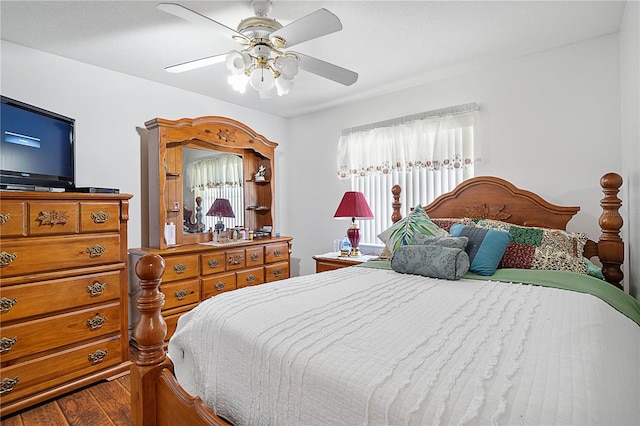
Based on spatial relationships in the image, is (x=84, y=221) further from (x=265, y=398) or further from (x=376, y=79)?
(x=376, y=79)

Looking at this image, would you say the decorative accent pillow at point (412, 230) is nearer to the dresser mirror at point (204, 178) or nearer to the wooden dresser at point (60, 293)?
the dresser mirror at point (204, 178)

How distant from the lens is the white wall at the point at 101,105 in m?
2.47

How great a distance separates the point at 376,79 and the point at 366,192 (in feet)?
3.98

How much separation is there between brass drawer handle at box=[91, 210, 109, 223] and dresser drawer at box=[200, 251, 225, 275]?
0.88 metres

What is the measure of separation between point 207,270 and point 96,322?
3.15ft

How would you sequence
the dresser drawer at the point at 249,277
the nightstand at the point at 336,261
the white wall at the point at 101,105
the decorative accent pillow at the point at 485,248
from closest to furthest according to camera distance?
1. the decorative accent pillow at the point at 485,248
2. the white wall at the point at 101,105
3. the nightstand at the point at 336,261
4. the dresser drawer at the point at 249,277

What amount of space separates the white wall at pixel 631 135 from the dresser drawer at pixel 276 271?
2.94 m

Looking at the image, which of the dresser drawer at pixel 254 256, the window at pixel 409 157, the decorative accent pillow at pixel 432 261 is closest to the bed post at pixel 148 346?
the decorative accent pillow at pixel 432 261

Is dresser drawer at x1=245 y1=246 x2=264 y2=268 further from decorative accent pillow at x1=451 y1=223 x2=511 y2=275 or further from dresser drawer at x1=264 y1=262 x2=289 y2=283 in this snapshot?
decorative accent pillow at x1=451 y1=223 x2=511 y2=275

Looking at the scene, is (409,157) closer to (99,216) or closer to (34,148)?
(99,216)

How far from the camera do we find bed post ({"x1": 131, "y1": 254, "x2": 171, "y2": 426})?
127 centimetres

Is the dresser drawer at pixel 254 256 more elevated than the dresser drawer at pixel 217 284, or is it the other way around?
the dresser drawer at pixel 254 256

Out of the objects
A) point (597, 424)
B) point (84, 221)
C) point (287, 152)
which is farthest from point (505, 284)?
point (287, 152)

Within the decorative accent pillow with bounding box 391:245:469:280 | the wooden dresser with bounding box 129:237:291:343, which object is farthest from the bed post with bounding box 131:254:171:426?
the wooden dresser with bounding box 129:237:291:343
